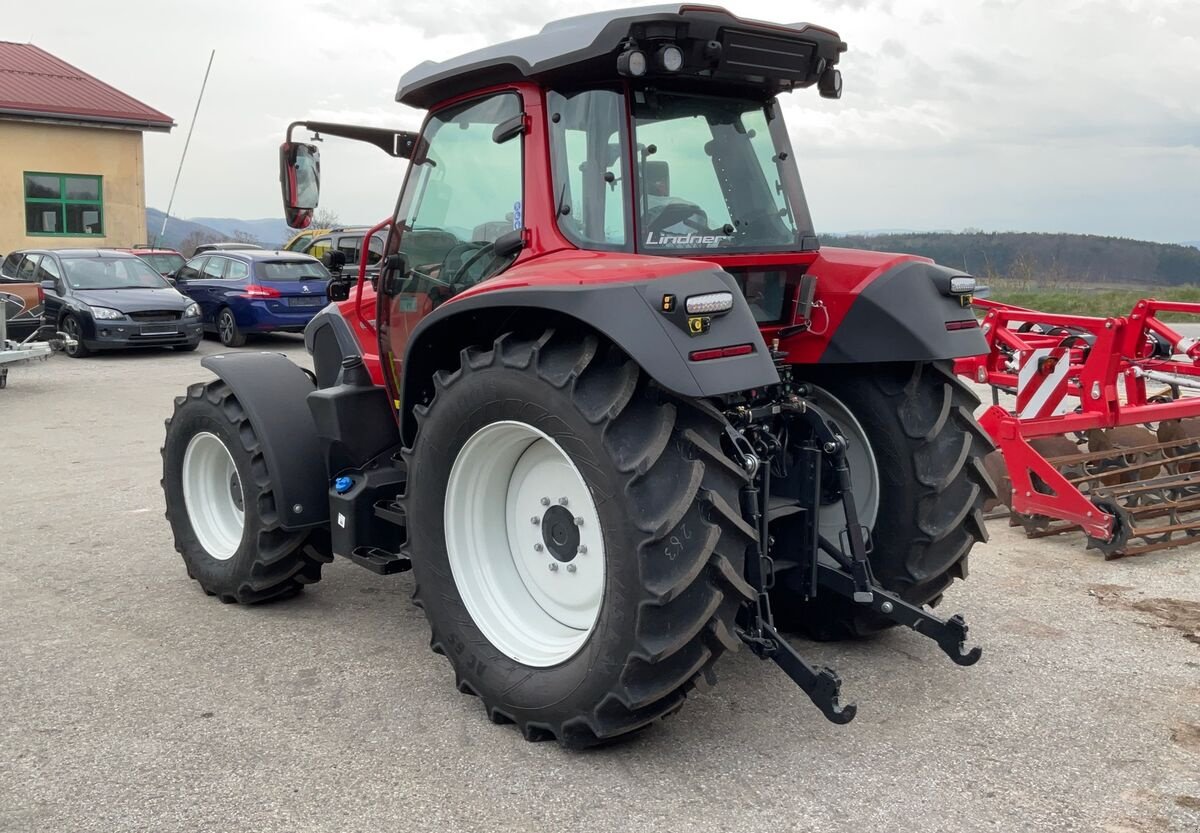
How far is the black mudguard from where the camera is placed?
9.89 ft

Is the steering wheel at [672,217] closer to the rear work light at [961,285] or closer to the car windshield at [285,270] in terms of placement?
the rear work light at [961,285]

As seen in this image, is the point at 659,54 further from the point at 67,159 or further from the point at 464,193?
the point at 67,159

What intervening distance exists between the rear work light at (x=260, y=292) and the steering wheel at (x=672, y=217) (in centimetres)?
1368

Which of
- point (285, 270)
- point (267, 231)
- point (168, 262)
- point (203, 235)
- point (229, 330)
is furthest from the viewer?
point (203, 235)

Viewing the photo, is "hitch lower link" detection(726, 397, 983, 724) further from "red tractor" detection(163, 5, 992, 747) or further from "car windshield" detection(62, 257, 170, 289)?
"car windshield" detection(62, 257, 170, 289)

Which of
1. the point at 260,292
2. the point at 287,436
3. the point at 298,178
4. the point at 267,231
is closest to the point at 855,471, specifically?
the point at 287,436

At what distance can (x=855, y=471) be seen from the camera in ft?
13.8

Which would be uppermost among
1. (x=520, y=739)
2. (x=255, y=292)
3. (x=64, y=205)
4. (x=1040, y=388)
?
(x=64, y=205)

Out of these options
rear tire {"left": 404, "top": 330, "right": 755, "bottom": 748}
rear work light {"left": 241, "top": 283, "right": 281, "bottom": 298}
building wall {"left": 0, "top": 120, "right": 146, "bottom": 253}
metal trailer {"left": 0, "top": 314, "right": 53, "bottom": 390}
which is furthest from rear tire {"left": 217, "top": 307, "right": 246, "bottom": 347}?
rear tire {"left": 404, "top": 330, "right": 755, "bottom": 748}

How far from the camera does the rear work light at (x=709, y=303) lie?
9.98ft

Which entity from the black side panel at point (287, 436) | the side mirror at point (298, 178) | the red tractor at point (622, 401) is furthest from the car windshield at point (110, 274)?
the side mirror at point (298, 178)

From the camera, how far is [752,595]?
10.4 ft

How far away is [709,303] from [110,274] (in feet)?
48.5

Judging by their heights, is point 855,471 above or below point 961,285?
below
